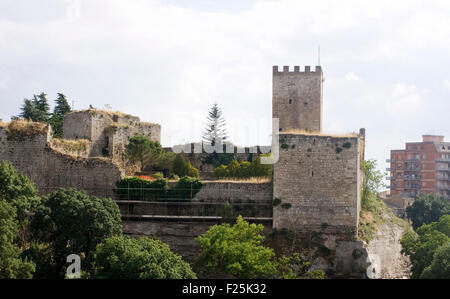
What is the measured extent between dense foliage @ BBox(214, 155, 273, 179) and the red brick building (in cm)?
4310

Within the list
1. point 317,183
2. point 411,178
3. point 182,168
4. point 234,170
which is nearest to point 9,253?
point 317,183

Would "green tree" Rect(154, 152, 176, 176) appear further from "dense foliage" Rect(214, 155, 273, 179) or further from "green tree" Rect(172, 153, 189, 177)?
"dense foliage" Rect(214, 155, 273, 179)

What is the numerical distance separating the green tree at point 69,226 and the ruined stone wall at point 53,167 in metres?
4.80

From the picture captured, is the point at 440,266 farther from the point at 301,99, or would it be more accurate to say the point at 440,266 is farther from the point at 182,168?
the point at 182,168

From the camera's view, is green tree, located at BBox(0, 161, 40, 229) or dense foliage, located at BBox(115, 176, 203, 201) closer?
green tree, located at BBox(0, 161, 40, 229)

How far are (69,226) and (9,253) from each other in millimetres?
3892

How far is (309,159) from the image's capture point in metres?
29.5

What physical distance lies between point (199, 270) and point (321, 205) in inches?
251

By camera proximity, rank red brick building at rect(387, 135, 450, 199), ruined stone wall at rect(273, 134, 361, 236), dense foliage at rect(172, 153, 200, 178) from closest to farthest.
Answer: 1. ruined stone wall at rect(273, 134, 361, 236)
2. dense foliage at rect(172, 153, 200, 178)
3. red brick building at rect(387, 135, 450, 199)

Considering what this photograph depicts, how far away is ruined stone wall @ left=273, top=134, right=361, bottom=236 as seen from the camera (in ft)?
95.9

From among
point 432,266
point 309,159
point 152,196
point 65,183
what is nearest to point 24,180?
point 65,183

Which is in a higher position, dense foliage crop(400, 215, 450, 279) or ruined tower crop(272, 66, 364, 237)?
ruined tower crop(272, 66, 364, 237)

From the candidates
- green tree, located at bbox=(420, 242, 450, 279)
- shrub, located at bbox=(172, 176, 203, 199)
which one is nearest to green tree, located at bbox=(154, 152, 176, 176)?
shrub, located at bbox=(172, 176, 203, 199)
